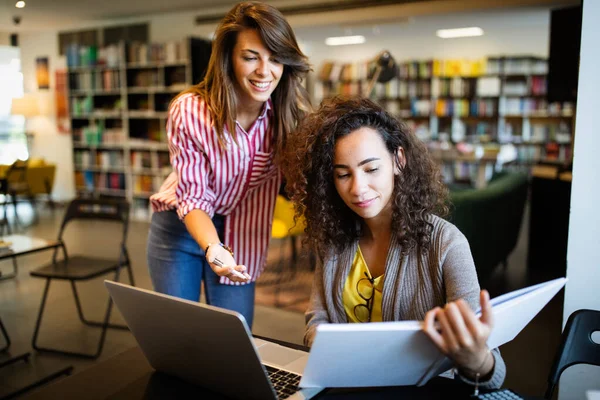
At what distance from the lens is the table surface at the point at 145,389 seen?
97cm

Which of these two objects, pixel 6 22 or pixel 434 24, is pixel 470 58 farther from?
pixel 6 22

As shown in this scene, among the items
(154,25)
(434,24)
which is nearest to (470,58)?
(434,24)

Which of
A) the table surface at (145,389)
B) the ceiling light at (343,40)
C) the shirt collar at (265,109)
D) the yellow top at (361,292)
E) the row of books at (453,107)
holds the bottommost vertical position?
the table surface at (145,389)

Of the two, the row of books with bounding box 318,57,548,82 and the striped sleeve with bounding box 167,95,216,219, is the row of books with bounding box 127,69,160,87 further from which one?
the striped sleeve with bounding box 167,95,216,219

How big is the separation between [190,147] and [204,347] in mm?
861

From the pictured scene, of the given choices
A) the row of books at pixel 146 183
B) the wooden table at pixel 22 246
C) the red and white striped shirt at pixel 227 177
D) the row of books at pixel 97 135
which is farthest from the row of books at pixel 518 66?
the red and white striped shirt at pixel 227 177

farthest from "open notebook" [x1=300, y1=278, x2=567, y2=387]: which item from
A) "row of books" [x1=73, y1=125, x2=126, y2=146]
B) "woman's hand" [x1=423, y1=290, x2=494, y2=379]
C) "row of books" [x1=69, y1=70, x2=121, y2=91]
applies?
"row of books" [x1=69, y1=70, x2=121, y2=91]

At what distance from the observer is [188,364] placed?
1000 mm

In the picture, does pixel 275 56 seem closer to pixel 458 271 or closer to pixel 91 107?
pixel 458 271

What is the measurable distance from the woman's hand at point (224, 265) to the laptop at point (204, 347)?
0.20 metres

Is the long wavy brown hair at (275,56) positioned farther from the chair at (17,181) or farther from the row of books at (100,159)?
the row of books at (100,159)

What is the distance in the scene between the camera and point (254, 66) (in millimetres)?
1530

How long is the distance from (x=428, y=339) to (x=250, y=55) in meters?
1.00

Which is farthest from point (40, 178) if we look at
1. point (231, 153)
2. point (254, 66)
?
point (254, 66)
